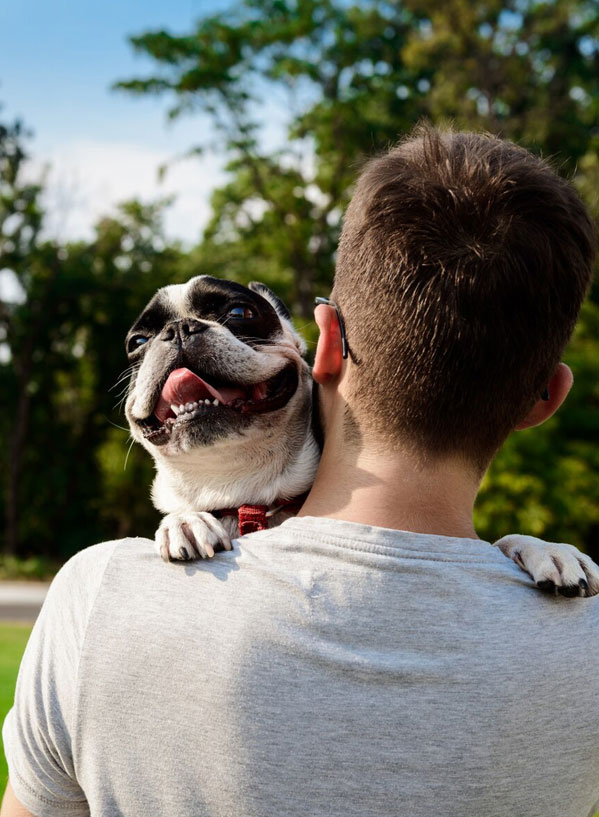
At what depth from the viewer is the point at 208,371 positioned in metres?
2.86

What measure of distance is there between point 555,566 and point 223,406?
1341mm

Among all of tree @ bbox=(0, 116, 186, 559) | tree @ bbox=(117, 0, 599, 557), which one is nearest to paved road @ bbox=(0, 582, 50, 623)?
tree @ bbox=(0, 116, 186, 559)

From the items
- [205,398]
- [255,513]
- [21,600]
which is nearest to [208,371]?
[205,398]

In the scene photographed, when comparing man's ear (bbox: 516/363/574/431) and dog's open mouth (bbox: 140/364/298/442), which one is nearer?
man's ear (bbox: 516/363/574/431)

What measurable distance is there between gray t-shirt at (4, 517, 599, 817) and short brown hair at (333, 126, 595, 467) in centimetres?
29

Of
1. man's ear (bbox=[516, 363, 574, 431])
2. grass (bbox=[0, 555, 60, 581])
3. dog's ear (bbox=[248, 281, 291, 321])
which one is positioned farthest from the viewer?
grass (bbox=[0, 555, 60, 581])

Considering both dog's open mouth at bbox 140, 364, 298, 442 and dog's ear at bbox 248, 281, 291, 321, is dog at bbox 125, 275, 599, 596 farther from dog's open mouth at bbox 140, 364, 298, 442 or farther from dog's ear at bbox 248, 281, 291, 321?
dog's ear at bbox 248, 281, 291, 321

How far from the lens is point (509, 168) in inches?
68.9

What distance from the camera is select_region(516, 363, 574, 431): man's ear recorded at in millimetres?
1956

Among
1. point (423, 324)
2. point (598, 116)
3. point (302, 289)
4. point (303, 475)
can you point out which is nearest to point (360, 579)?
point (423, 324)

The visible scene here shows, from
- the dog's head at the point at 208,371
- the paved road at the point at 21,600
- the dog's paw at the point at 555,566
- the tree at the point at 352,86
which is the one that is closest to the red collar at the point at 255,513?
the dog's head at the point at 208,371

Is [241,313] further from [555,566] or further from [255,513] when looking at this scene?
[555,566]

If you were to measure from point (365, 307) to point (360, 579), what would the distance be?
528 millimetres

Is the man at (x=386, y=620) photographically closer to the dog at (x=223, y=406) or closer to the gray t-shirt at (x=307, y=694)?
the gray t-shirt at (x=307, y=694)
